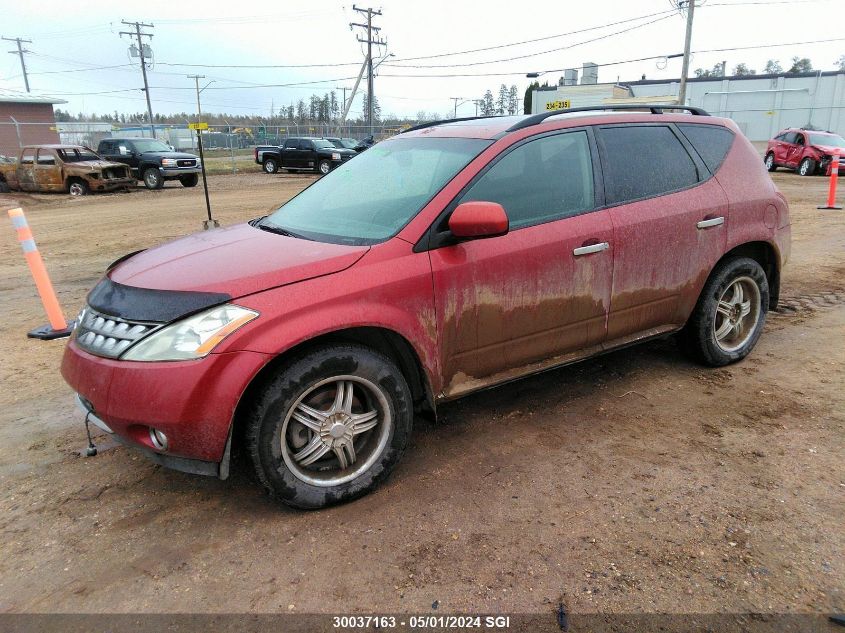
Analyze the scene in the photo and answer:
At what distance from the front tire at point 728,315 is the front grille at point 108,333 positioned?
3.53 meters

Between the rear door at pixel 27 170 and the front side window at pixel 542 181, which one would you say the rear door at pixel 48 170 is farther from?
the front side window at pixel 542 181

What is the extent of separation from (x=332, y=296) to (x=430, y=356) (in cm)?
63

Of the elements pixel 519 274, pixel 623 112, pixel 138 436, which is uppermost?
pixel 623 112

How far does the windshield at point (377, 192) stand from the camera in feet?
10.5

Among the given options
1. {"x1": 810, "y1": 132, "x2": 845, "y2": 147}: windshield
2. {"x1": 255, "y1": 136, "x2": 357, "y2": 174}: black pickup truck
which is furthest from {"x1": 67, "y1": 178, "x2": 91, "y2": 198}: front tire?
{"x1": 810, "y1": 132, "x2": 845, "y2": 147}: windshield

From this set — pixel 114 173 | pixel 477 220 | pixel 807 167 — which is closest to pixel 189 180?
pixel 114 173

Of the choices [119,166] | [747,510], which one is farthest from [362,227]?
[119,166]

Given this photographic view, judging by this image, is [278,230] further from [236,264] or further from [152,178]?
[152,178]

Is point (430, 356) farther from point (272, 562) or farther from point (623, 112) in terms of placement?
point (623, 112)

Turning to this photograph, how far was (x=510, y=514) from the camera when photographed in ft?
9.28

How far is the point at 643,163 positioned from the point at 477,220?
1557 mm

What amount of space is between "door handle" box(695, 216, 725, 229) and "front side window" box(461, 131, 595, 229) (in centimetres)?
90

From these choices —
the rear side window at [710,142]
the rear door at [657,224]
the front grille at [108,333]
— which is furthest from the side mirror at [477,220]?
the rear side window at [710,142]

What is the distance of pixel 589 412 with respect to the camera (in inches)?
151
